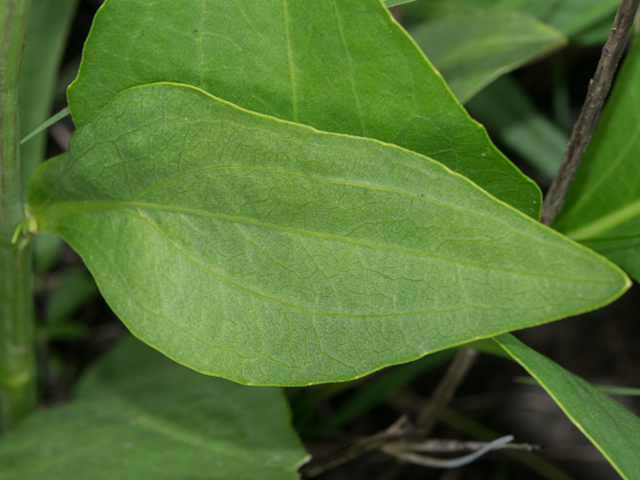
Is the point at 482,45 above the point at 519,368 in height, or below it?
above

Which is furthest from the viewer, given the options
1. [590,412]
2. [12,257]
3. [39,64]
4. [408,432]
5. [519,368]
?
[519,368]

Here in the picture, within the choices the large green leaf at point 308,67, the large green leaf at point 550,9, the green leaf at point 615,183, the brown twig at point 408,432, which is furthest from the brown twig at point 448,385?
the large green leaf at point 550,9

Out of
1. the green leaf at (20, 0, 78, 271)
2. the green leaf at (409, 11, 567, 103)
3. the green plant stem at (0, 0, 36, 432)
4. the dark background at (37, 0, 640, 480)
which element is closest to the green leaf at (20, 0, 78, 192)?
the green leaf at (20, 0, 78, 271)

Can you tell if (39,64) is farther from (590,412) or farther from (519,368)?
(519,368)

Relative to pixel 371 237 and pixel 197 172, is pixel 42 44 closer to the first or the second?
pixel 197 172

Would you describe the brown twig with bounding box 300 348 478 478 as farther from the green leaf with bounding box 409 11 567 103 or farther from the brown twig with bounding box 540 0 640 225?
the green leaf with bounding box 409 11 567 103

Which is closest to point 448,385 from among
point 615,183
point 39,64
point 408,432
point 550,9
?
point 408,432
